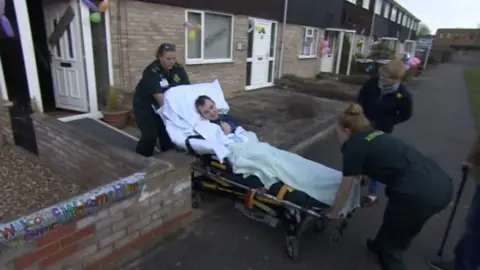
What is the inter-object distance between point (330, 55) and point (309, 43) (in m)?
3.30

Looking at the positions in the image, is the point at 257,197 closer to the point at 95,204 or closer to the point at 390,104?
the point at 95,204

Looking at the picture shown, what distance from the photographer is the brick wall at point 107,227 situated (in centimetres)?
203

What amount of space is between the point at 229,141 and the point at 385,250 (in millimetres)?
1723

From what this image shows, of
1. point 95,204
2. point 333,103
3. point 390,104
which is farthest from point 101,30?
point 333,103

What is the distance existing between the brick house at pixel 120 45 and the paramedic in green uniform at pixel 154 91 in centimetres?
247

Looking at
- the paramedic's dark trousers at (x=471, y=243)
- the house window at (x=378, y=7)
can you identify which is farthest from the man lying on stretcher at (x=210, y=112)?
the house window at (x=378, y=7)

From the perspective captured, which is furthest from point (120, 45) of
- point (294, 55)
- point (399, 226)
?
point (294, 55)

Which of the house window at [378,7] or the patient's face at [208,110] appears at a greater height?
the house window at [378,7]

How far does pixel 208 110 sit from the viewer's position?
3.53 m

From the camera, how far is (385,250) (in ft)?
8.43

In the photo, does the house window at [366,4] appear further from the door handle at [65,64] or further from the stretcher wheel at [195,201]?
→ the stretcher wheel at [195,201]

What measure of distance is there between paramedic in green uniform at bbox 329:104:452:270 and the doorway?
8.65m

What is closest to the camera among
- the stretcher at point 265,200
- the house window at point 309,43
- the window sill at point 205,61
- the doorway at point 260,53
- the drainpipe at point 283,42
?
the stretcher at point 265,200

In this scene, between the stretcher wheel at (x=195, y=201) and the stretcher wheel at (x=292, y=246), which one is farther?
the stretcher wheel at (x=195, y=201)
